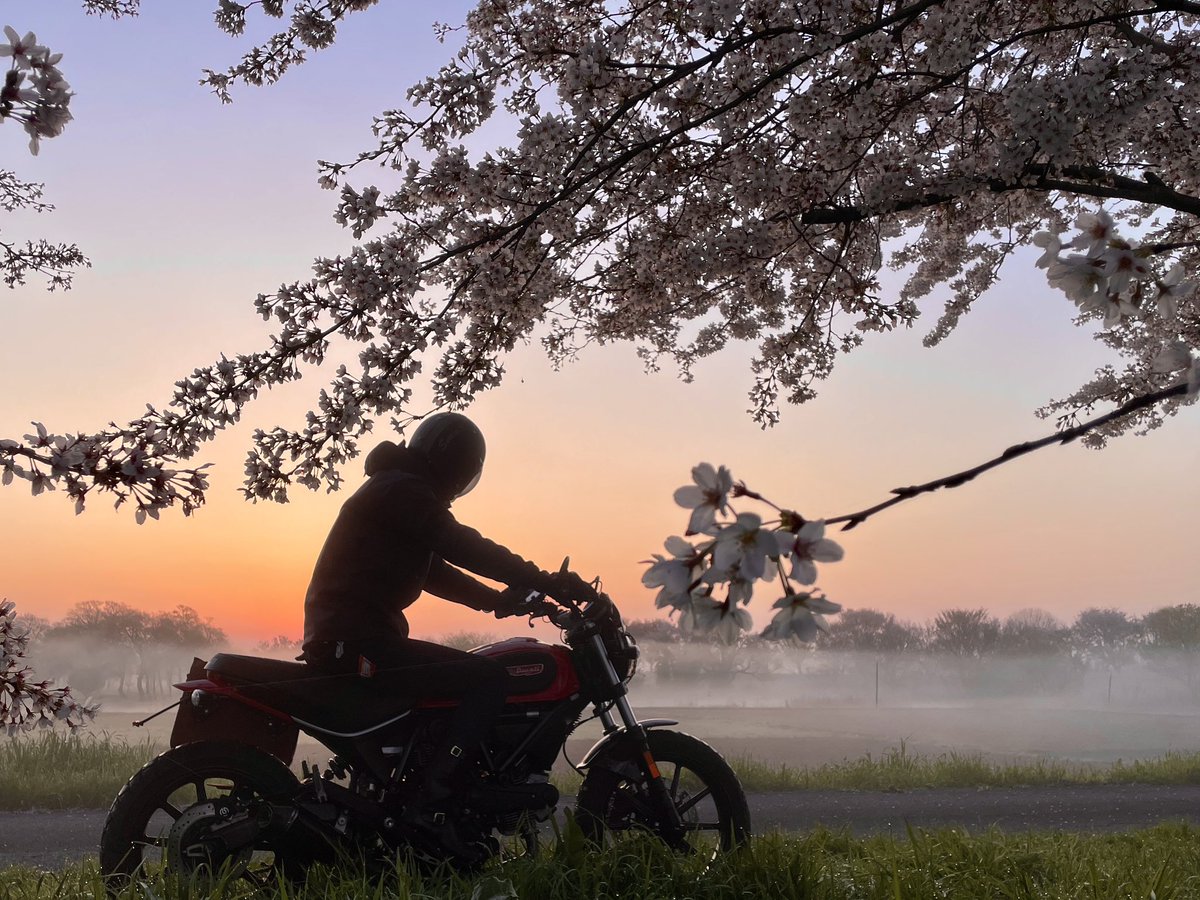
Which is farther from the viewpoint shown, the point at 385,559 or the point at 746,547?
the point at 385,559

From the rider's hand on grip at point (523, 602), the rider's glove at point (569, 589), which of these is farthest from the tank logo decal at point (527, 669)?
the rider's glove at point (569, 589)

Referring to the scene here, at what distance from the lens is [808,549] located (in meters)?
1.60

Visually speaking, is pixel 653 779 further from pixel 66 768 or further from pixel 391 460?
pixel 66 768

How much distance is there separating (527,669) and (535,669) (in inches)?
1.6

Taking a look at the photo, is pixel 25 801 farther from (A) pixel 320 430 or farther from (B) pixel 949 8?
(B) pixel 949 8

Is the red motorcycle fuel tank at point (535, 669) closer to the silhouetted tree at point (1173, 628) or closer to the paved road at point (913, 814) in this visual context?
the paved road at point (913, 814)

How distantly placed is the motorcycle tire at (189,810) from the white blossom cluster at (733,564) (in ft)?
10.8

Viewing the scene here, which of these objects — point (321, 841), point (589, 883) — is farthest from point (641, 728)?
point (321, 841)

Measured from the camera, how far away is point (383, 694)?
4.23 m

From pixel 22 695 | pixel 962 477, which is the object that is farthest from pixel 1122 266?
pixel 22 695

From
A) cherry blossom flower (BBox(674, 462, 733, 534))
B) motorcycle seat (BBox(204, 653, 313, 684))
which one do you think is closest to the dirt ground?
motorcycle seat (BBox(204, 653, 313, 684))

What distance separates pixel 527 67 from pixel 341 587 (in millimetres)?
3118

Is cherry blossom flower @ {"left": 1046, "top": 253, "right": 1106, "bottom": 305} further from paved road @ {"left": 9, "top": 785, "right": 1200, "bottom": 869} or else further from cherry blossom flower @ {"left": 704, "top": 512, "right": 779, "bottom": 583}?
paved road @ {"left": 9, "top": 785, "right": 1200, "bottom": 869}

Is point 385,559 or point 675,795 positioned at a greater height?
point 385,559
